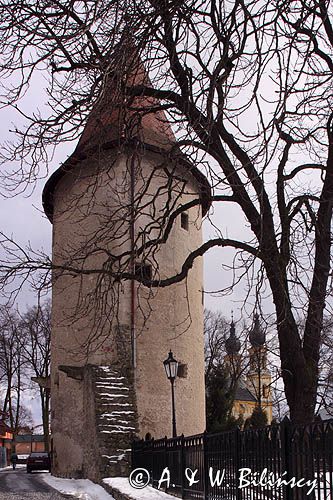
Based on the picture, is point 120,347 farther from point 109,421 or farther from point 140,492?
point 140,492

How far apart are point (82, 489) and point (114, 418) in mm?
2133

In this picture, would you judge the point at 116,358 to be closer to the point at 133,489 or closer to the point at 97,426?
the point at 97,426

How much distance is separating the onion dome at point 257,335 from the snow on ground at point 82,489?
16.5 feet

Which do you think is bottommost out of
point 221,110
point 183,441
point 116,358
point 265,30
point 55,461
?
point 55,461

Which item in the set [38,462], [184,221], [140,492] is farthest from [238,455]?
[38,462]

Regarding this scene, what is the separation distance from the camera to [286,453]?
519 centimetres

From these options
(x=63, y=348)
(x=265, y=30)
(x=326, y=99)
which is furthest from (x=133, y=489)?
(x=63, y=348)

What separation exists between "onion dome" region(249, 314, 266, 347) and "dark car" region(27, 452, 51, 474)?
22.1 metres

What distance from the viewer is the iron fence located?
4.68 metres

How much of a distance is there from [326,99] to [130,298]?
1158 cm

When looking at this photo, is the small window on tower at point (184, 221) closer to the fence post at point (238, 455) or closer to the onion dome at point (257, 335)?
the onion dome at point (257, 335)

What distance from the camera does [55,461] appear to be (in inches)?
758

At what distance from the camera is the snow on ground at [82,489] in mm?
12252

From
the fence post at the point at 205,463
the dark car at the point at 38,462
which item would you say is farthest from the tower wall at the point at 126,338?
the dark car at the point at 38,462
